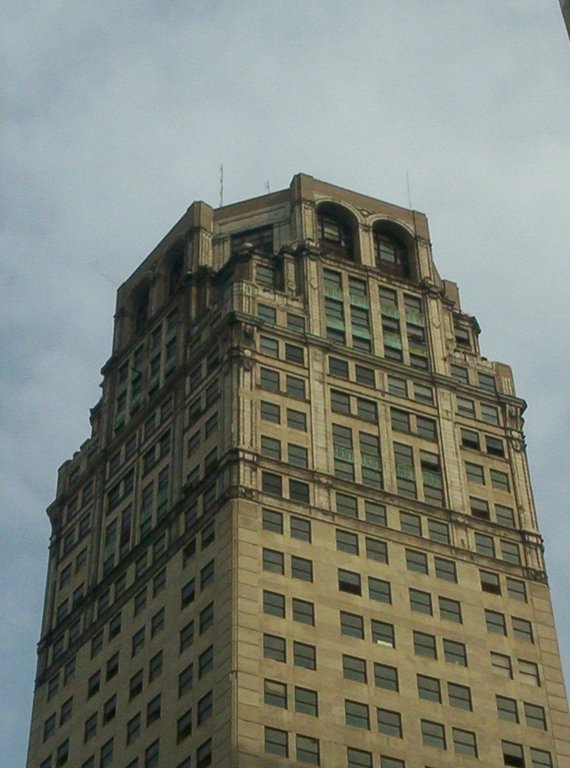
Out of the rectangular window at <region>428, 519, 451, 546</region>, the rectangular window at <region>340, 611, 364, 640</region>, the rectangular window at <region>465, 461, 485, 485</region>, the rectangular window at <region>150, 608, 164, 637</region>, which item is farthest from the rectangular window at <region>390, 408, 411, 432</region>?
the rectangular window at <region>150, 608, 164, 637</region>

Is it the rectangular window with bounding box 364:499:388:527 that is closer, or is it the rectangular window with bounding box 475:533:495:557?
the rectangular window with bounding box 364:499:388:527

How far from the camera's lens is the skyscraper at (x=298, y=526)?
110 meters

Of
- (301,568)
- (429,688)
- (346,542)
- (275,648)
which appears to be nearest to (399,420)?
(346,542)

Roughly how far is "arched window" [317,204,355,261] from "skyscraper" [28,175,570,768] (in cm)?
22

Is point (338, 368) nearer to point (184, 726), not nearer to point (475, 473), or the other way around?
point (475, 473)

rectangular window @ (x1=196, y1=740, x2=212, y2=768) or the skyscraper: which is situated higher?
the skyscraper

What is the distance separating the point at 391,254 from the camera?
146875 mm

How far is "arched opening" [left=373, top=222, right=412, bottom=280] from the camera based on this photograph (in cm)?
14538

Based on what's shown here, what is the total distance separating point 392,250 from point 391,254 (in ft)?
2.12

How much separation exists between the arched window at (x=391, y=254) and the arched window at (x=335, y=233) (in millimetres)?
2471

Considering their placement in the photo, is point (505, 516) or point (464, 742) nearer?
point (464, 742)

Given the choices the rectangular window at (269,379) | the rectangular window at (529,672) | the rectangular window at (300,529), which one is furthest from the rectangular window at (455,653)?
the rectangular window at (269,379)

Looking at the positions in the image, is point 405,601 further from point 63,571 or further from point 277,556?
point 63,571

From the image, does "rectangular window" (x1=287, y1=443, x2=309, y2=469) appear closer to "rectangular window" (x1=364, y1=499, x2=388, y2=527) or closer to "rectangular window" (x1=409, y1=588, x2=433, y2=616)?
"rectangular window" (x1=364, y1=499, x2=388, y2=527)
